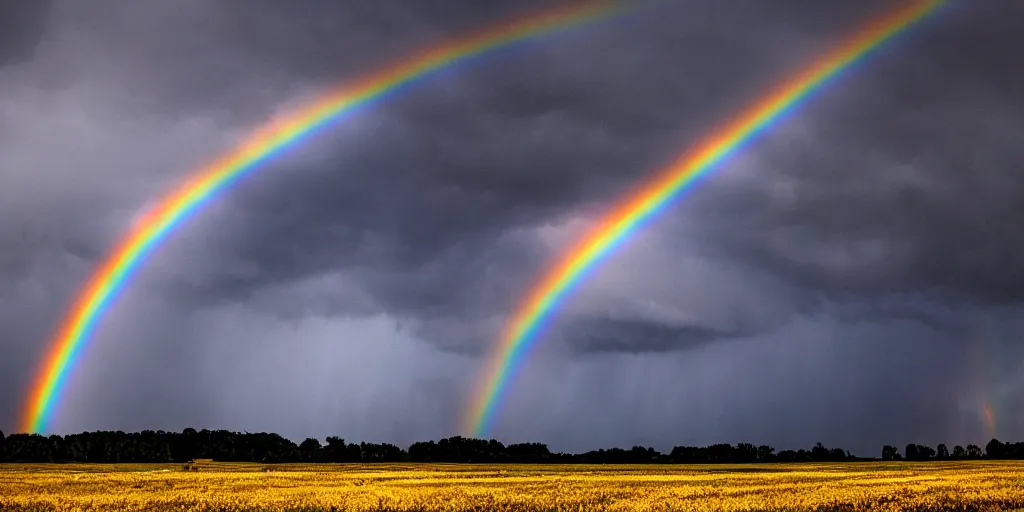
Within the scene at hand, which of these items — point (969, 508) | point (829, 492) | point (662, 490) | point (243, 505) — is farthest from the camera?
point (662, 490)

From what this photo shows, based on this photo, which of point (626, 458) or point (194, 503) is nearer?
point (194, 503)

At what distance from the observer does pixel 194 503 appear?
43.7 m

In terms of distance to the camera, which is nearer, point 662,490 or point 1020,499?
point 1020,499

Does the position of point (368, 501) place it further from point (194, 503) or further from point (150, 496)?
point (150, 496)

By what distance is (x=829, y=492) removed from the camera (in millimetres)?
49281

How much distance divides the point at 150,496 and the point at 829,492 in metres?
42.8

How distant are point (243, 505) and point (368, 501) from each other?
6755 mm

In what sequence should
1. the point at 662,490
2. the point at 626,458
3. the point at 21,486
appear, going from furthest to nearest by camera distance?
the point at 626,458
the point at 21,486
the point at 662,490

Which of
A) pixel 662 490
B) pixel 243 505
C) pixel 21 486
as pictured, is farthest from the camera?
pixel 21 486

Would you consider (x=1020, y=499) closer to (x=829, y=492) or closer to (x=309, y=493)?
(x=829, y=492)

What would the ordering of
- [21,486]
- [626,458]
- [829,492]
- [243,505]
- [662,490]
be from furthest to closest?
[626,458]
[21,486]
[662,490]
[829,492]
[243,505]

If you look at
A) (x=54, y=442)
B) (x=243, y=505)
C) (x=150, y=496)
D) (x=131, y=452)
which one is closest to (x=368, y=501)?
(x=243, y=505)

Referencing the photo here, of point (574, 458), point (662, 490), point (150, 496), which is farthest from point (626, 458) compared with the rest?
point (150, 496)

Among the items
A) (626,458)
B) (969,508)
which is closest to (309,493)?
(969,508)
